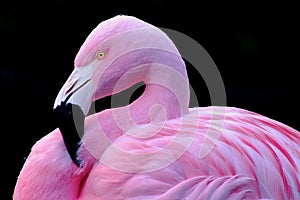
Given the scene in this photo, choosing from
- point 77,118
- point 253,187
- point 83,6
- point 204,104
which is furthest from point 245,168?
point 83,6

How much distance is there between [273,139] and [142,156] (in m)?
0.48

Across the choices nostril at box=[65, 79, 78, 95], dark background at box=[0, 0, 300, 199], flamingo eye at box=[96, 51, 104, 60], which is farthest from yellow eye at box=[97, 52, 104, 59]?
dark background at box=[0, 0, 300, 199]

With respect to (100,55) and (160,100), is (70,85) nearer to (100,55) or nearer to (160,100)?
(100,55)

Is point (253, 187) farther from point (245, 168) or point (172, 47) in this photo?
point (172, 47)

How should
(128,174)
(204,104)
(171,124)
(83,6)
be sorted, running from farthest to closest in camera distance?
1. (83,6)
2. (204,104)
3. (171,124)
4. (128,174)

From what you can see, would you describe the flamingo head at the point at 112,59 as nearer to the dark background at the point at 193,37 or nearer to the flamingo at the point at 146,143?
the flamingo at the point at 146,143

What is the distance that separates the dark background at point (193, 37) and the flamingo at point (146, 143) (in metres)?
2.72

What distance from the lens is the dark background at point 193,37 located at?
17.0 ft

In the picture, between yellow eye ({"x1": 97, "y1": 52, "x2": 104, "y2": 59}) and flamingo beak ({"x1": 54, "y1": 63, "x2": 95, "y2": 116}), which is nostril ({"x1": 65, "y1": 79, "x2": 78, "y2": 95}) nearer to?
flamingo beak ({"x1": 54, "y1": 63, "x2": 95, "y2": 116})

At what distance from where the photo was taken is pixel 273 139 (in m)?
2.31

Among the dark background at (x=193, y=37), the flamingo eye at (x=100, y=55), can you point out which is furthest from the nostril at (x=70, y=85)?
the dark background at (x=193, y=37)

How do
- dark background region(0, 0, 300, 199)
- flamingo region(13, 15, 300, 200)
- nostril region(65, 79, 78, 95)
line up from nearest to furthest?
flamingo region(13, 15, 300, 200) → nostril region(65, 79, 78, 95) → dark background region(0, 0, 300, 199)

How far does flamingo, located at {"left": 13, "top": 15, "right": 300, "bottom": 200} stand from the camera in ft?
6.89

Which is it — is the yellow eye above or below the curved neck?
above
